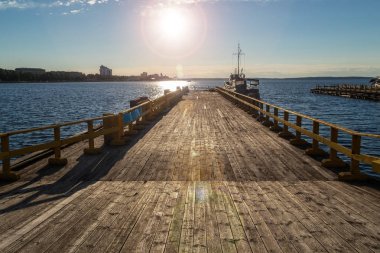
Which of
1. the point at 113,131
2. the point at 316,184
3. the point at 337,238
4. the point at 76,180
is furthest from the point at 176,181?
the point at 113,131

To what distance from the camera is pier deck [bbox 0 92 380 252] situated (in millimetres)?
4938

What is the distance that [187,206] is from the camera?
6.38m

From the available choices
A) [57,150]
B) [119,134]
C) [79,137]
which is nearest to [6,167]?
[57,150]

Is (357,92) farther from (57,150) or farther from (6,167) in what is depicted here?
(6,167)

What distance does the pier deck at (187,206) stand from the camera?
16.2ft

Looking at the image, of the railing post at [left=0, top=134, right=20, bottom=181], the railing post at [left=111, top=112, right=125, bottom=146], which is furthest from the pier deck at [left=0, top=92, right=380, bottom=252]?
the railing post at [left=111, top=112, right=125, bottom=146]

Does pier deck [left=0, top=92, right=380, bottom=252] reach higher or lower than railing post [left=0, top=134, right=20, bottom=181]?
lower

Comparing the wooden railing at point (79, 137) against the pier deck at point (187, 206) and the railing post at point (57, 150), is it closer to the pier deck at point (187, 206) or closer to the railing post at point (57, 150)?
the railing post at point (57, 150)

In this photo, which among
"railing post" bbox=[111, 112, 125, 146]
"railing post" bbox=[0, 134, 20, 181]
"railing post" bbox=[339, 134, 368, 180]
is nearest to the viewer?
"railing post" bbox=[339, 134, 368, 180]

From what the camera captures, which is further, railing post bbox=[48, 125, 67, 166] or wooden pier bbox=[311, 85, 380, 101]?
wooden pier bbox=[311, 85, 380, 101]

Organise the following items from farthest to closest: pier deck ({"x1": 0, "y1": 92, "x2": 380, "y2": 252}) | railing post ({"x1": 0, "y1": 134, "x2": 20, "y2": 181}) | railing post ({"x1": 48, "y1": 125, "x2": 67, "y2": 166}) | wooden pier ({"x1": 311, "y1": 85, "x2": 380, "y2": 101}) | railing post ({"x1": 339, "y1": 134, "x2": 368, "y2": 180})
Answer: wooden pier ({"x1": 311, "y1": 85, "x2": 380, "y2": 101}) → railing post ({"x1": 48, "y1": 125, "x2": 67, "y2": 166}) → railing post ({"x1": 0, "y1": 134, "x2": 20, "y2": 181}) → railing post ({"x1": 339, "y1": 134, "x2": 368, "y2": 180}) → pier deck ({"x1": 0, "y1": 92, "x2": 380, "y2": 252})

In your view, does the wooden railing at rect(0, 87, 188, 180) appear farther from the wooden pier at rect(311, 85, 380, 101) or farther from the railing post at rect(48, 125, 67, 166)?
the wooden pier at rect(311, 85, 380, 101)

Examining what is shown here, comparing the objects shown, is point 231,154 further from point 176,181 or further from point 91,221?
point 91,221

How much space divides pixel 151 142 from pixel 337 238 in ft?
29.9
